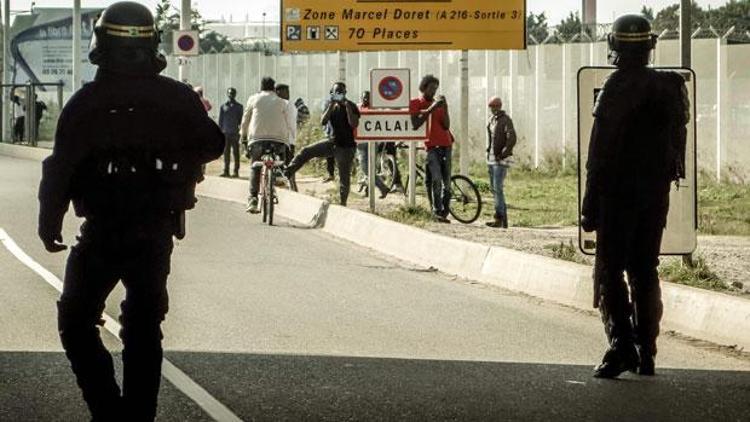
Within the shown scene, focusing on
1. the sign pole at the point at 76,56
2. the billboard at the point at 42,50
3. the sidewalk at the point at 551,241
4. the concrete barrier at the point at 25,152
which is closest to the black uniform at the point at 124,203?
the sidewalk at the point at 551,241

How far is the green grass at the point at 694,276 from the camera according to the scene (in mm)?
13016

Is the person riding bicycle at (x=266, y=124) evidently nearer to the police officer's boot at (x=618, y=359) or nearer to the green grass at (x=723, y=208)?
the green grass at (x=723, y=208)

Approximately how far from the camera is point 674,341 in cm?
1129

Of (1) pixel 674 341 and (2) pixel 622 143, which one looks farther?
(1) pixel 674 341

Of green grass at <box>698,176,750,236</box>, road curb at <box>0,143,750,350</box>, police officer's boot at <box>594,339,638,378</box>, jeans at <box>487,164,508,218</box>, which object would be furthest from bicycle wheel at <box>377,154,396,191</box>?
police officer's boot at <box>594,339,638,378</box>

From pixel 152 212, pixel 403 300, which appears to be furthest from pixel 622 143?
pixel 403 300

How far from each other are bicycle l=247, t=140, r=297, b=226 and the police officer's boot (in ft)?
43.2

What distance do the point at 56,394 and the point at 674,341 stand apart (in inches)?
169

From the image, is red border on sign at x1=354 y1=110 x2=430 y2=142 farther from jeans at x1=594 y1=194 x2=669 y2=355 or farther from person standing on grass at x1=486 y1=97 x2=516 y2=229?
jeans at x1=594 y1=194 x2=669 y2=355

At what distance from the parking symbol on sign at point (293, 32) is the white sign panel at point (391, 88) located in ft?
9.26

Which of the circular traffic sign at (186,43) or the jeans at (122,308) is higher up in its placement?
the circular traffic sign at (186,43)

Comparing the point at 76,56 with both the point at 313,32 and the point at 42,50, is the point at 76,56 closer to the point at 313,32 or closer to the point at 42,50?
the point at 313,32

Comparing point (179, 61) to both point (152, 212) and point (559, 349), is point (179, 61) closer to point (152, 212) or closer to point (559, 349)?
point (559, 349)

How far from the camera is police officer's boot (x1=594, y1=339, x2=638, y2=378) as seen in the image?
30.5ft
